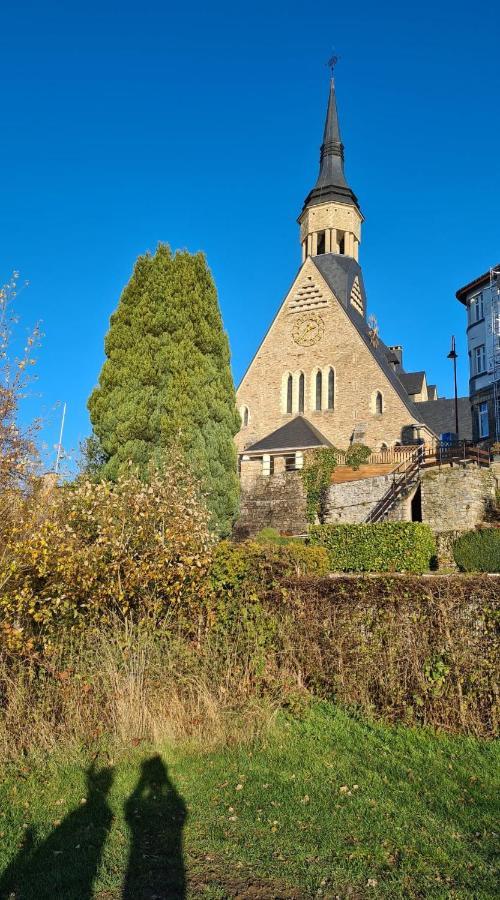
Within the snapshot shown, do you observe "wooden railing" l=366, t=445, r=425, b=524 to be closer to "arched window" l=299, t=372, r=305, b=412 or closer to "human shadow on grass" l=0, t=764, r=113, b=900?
"arched window" l=299, t=372, r=305, b=412

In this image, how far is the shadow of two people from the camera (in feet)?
13.0

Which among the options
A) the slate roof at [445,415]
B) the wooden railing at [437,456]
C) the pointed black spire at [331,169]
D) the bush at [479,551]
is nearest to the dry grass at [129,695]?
the bush at [479,551]

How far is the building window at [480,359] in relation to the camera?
35.6 meters

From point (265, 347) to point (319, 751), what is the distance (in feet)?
A: 113

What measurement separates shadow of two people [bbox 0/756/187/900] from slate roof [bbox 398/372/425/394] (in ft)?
156

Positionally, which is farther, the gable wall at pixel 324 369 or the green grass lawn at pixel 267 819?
the gable wall at pixel 324 369

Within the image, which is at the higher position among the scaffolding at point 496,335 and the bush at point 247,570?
the scaffolding at point 496,335

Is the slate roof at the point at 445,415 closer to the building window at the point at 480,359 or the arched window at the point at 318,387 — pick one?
A: the building window at the point at 480,359

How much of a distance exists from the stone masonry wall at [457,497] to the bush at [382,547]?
195 cm

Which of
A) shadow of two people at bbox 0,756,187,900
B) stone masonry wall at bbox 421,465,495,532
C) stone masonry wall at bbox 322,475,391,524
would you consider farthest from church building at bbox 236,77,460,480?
shadow of two people at bbox 0,756,187,900

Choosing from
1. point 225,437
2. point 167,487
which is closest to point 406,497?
point 225,437

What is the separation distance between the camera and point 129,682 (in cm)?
667

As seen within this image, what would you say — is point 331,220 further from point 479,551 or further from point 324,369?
point 479,551

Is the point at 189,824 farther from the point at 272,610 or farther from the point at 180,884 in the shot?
the point at 272,610
